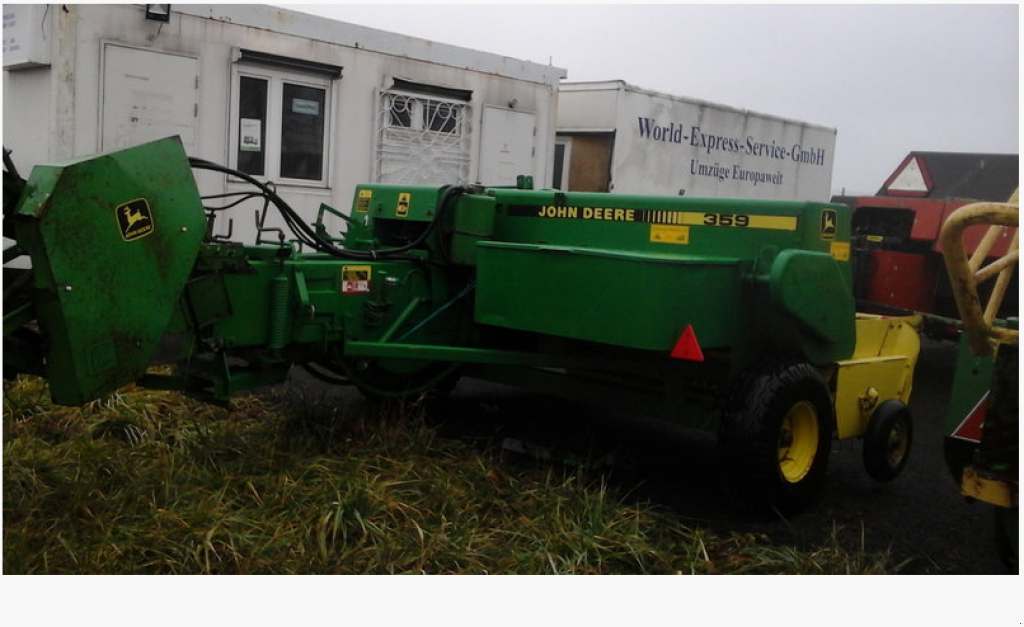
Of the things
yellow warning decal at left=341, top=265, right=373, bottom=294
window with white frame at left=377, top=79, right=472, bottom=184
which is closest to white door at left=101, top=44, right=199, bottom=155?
window with white frame at left=377, top=79, right=472, bottom=184

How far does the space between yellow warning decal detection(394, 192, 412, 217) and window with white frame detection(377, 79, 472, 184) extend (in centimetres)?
314

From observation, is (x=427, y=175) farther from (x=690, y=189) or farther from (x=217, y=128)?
(x=690, y=189)

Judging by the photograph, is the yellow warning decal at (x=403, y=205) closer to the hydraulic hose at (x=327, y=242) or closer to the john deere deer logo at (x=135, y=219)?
the hydraulic hose at (x=327, y=242)

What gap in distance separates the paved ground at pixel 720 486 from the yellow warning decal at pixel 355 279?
3.82 feet

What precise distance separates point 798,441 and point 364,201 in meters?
2.84

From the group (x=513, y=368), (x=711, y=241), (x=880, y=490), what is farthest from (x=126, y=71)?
(x=880, y=490)

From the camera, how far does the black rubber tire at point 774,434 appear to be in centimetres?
455

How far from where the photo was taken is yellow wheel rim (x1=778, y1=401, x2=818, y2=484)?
4.80m

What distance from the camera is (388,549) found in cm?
383

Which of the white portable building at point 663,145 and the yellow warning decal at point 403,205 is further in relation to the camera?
the white portable building at point 663,145

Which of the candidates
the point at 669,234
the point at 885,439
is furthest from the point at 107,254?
the point at 885,439

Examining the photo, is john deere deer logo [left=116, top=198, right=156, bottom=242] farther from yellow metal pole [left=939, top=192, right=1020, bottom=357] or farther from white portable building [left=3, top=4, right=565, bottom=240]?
white portable building [left=3, top=4, right=565, bottom=240]

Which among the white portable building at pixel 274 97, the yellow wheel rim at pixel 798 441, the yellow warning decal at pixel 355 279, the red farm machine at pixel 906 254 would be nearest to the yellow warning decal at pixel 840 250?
the yellow wheel rim at pixel 798 441

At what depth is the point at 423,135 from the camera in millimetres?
9094
